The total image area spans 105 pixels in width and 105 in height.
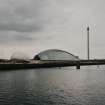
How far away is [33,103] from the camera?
69438 mm

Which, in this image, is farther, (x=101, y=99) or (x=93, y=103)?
(x=101, y=99)

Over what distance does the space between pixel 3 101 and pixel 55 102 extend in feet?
46.6

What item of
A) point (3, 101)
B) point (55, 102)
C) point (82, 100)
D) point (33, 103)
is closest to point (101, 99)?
point (82, 100)

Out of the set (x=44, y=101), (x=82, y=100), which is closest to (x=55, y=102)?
(x=44, y=101)

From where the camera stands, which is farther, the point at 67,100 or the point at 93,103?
the point at 67,100

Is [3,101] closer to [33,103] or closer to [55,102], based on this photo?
[33,103]

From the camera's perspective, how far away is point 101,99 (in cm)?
7569

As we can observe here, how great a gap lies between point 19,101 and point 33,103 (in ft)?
16.1

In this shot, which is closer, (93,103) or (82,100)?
(93,103)

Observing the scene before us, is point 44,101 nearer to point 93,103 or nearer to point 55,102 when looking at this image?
point 55,102

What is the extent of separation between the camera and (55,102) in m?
71.1

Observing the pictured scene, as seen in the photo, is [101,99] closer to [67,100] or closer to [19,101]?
[67,100]

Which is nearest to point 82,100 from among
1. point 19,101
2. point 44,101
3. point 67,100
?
point 67,100

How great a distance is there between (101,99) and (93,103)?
6331mm
